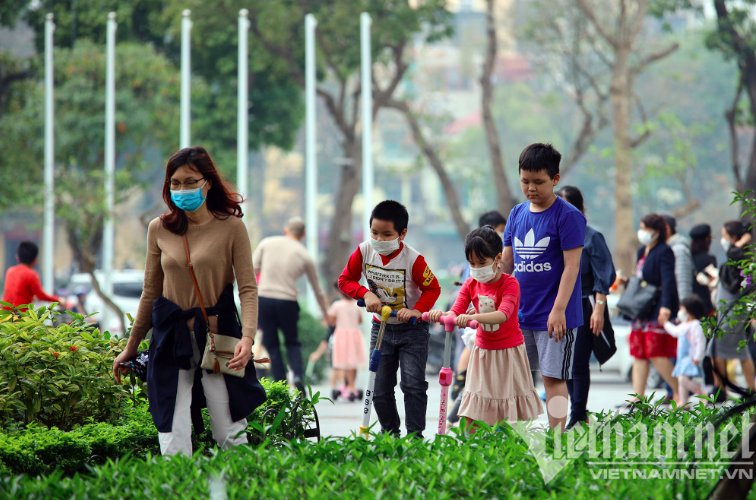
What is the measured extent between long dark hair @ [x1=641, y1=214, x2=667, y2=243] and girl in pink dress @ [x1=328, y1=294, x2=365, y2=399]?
3809 millimetres

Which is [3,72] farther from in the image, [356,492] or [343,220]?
[356,492]

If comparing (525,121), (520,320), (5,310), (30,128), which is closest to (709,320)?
(520,320)

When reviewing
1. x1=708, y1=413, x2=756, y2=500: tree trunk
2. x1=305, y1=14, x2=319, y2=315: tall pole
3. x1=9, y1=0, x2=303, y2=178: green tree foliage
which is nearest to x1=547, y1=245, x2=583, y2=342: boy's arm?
x1=708, y1=413, x2=756, y2=500: tree trunk

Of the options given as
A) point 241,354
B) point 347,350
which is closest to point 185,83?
point 347,350

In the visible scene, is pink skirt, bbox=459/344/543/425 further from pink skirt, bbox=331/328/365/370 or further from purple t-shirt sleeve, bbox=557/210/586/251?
pink skirt, bbox=331/328/365/370

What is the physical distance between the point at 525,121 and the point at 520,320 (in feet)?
146

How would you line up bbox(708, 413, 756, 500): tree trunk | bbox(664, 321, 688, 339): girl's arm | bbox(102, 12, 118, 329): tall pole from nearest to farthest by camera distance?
bbox(708, 413, 756, 500): tree trunk < bbox(664, 321, 688, 339): girl's arm < bbox(102, 12, 118, 329): tall pole

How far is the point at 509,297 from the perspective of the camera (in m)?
4.48

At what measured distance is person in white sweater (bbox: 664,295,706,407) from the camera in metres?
7.74

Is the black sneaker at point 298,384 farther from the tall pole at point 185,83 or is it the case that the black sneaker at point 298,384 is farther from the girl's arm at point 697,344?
the tall pole at point 185,83

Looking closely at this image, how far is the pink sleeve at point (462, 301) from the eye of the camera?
457 centimetres

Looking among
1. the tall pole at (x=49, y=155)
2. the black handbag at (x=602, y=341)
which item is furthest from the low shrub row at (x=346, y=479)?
the tall pole at (x=49, y=155)

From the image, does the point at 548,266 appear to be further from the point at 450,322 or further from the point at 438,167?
the point at 438,167

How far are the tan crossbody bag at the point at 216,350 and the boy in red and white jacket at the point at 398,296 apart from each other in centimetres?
93
